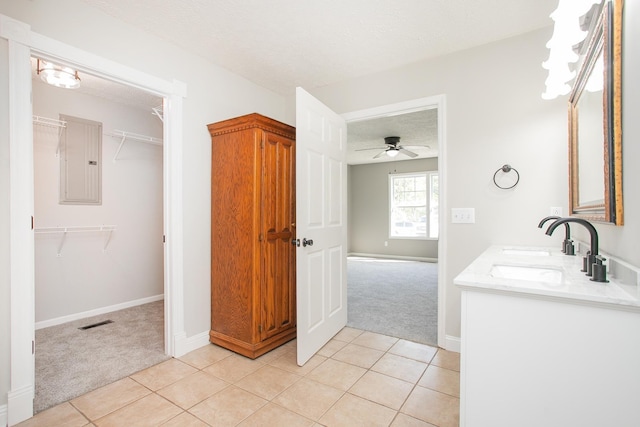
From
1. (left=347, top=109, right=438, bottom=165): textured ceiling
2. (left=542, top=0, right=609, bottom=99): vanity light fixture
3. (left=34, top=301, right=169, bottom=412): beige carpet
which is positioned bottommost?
(left=34, top=301, right=169, bottom=412): beige carpet

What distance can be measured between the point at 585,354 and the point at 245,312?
2.08 m

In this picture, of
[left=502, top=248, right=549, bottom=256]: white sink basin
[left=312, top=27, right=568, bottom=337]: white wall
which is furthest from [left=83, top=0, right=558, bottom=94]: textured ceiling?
[left=502, top=248, right=549, bottom=256]: white sink basin

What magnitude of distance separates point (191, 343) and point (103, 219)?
2.02m

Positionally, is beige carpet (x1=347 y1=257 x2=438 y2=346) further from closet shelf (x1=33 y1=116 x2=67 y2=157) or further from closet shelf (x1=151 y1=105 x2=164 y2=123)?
closet shelf (x1=33 y1=116 x2=67 y2=157)

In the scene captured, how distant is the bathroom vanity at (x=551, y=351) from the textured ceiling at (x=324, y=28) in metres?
1.80

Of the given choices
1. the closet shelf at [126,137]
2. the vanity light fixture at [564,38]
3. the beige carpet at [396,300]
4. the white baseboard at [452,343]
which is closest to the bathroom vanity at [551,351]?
the vanity light fixture at [564,38]

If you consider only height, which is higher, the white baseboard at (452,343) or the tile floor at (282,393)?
the white baseboard at (452,343)

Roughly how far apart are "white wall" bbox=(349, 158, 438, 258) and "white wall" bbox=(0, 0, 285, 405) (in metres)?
5.03

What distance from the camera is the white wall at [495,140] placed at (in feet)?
7.36

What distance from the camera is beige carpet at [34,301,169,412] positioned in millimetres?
2000

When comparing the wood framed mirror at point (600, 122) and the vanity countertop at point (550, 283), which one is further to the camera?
the wood framed mirror at point (600, 122)

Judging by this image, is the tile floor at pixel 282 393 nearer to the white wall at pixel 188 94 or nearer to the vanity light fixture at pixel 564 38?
the white wall at pixel 188 94

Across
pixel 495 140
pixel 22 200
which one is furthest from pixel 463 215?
pixel 22 200

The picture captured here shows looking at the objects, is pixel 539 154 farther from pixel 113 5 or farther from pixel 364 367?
pixel 113 5
